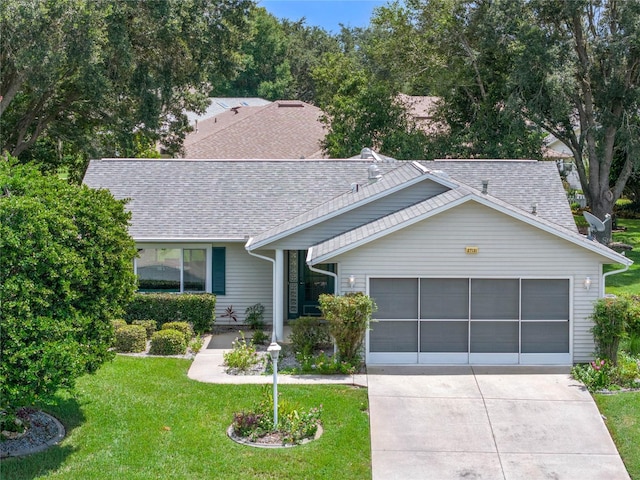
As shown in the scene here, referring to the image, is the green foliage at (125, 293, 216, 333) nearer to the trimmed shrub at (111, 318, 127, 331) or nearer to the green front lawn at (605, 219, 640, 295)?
the trimmed shrub at (111, 318, 127, 331)

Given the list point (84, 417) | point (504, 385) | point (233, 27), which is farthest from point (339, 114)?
point (84, 417)

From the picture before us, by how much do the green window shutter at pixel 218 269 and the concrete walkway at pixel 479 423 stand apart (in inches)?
130

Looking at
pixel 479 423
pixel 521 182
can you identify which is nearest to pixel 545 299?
pixel 479 423

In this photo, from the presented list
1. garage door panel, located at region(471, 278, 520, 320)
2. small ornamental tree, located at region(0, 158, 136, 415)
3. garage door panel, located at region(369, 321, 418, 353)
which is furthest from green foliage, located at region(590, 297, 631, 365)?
small ornamental tree, located at region(0, 158, 136, 415)

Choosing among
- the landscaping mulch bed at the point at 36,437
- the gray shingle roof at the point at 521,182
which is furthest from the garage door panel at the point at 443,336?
the landscaping mulch bed at the point at 36,437

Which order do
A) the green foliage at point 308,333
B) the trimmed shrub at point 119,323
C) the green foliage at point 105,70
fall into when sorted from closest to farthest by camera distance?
1. the green foliage at point 308,333
2. the trimmed shrub at point 119,323
3. the green foliage at point 105,70

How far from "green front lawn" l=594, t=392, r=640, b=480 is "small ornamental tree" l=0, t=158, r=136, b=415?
25.4 ft

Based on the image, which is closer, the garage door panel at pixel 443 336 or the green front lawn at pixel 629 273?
the garage door panel at pixel 443 336

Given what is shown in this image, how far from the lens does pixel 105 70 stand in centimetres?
2841

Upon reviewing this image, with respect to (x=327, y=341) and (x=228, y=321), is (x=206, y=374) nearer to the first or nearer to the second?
(x=327, y=341)

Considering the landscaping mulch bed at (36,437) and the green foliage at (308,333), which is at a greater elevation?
the green foliage at (308,333)

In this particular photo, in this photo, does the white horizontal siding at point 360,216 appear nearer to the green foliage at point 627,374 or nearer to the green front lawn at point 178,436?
the green front lawn at point 178,436

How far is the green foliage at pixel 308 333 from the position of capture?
15.8 metres

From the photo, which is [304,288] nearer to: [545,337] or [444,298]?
[444,298]
